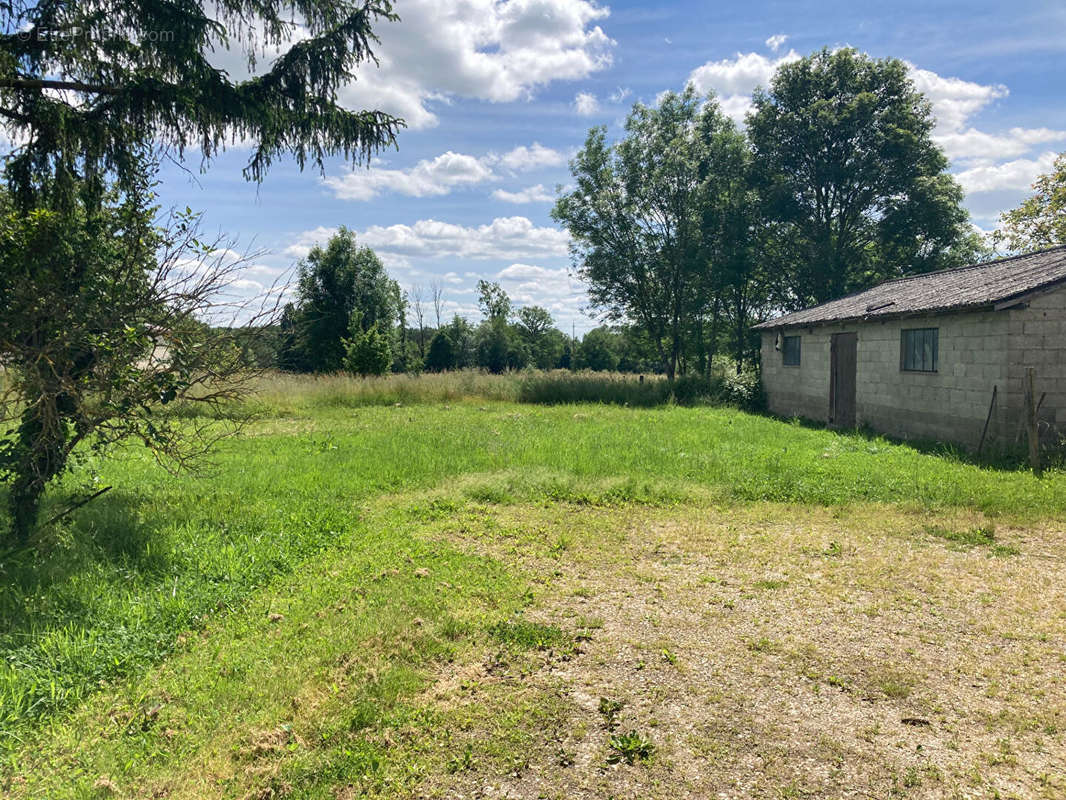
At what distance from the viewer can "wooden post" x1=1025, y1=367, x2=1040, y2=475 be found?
9227 mm

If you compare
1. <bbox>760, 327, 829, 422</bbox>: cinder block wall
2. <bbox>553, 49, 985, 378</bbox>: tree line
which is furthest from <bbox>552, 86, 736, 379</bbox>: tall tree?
<bbox>760, 327, 829, 422</bbox>: cinder block wall

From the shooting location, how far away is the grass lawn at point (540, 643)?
2896 mm

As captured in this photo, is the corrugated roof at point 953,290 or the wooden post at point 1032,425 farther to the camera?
the corrugated roof at point 953,290

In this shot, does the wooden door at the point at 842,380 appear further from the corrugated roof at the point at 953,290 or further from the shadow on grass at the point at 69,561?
the shadow on grass at the point at 69,561

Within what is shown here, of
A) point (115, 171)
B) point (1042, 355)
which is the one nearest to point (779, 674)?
point (115, 171)

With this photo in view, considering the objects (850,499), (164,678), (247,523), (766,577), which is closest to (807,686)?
(766,577)

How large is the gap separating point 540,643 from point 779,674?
59.7 inches

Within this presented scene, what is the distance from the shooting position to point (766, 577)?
5.36m

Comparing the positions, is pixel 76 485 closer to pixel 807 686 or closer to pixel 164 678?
pixel 164 678

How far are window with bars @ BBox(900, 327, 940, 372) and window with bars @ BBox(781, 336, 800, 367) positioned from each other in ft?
16.5

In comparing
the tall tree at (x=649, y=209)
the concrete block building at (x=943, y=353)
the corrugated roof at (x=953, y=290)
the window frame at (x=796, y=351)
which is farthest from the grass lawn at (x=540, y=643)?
the tall tree at (x=649, y=209)

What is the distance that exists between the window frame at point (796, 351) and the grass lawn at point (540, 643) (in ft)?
33.5

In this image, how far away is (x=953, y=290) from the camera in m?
12.7

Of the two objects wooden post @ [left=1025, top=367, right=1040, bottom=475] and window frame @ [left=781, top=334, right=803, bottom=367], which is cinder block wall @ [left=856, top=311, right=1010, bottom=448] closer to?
wooden post @ [left=1025, top=367, right=1040, bottom=475]
